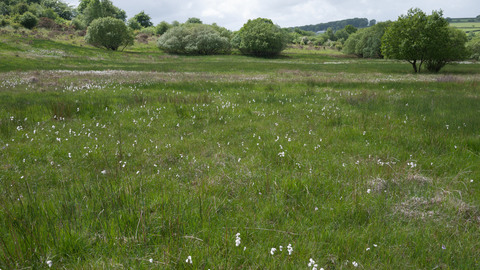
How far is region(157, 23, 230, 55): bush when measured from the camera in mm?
75062

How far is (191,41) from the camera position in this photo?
77125 mm

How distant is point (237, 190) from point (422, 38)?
34.8 meters

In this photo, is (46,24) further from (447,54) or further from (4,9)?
(447,54)

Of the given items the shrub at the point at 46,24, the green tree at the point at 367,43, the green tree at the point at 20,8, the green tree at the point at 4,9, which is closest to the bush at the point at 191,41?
the shrub at the point at 46,24

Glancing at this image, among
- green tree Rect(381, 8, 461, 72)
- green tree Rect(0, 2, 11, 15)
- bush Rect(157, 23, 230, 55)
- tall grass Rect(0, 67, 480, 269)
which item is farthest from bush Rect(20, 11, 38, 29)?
green tree Rect(381, 8, 461, 72)

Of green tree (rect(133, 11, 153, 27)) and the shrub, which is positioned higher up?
green tree (rect(133, 11, 153, 27))

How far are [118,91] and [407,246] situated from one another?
13902 mm

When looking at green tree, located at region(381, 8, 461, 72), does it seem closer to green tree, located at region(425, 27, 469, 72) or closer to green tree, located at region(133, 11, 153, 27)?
green tree, located at region(425, 27, 469, 72)

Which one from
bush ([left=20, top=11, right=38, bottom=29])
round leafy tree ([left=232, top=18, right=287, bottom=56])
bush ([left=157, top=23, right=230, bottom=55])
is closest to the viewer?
bush ([left=20, top=11, right=38, bottom=29])

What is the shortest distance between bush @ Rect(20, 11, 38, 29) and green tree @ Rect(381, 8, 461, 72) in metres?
93.5

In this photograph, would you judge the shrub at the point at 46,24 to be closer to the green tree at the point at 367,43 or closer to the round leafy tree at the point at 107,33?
the round leafy tree at the point at 107,33

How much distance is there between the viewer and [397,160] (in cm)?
491

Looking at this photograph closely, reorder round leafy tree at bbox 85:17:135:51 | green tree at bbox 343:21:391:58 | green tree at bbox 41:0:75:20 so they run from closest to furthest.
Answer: round leafy tree at bbox 85:17:135:51 < green tree at bbox 343:21:391:58 < green tree at bbox 41:0:75:20

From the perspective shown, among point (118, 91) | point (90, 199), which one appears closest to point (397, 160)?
point (90, 199)
